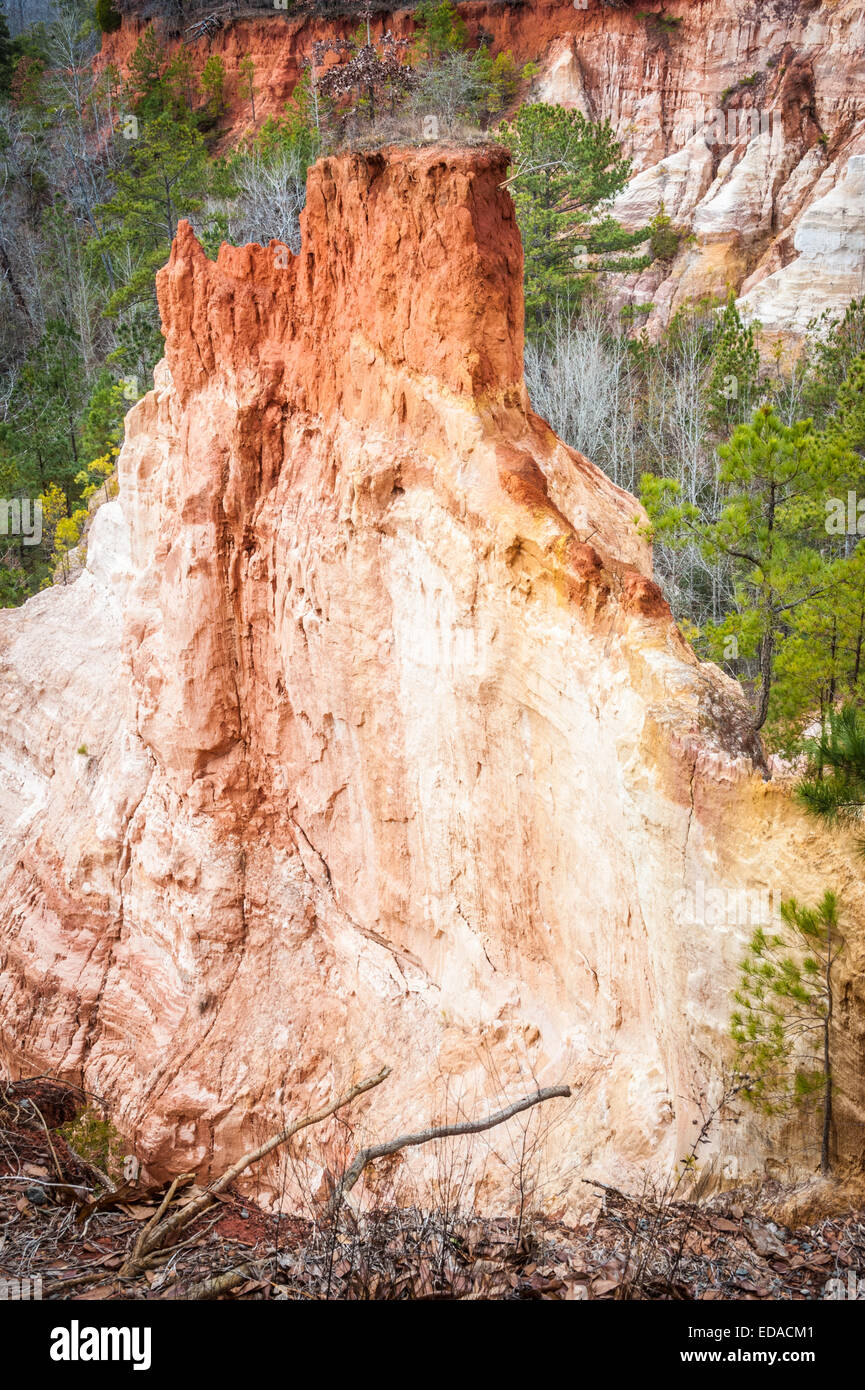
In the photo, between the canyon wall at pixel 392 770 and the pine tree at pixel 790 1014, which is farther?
the canyon wall at pixel 392 770

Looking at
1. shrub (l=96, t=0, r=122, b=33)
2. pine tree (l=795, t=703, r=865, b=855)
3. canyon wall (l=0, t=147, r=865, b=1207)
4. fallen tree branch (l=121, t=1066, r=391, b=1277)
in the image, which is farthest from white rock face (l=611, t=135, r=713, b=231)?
fallen tree branch (l=121, t=1066, r=391, b=1277)

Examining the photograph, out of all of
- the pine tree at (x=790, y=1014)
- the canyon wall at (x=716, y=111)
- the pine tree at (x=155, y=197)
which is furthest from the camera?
the canyon wall at (x=716, y=111)

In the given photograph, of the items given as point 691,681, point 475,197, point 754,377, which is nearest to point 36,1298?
point 691,681

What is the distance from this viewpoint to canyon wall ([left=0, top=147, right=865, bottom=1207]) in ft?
21.9

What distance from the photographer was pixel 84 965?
10297mm

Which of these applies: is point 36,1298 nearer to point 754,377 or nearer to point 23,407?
point 754,377

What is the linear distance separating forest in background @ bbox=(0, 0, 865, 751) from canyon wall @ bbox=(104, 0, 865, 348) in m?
1.36

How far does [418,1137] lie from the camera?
252 inches

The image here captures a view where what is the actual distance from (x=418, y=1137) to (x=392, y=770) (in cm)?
284

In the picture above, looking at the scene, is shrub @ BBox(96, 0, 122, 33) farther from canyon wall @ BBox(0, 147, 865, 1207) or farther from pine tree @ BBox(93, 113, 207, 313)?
canyon wall @ BBox(0, 147, 865, 1207)

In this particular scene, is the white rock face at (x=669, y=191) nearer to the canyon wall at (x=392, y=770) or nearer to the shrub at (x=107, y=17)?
the shrub at (x=107, y=17)

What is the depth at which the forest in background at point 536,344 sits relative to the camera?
13922mm

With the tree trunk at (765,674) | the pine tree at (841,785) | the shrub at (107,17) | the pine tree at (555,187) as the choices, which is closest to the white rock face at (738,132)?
the pine tree at (555,187)

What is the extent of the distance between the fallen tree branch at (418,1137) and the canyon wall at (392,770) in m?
0.51
